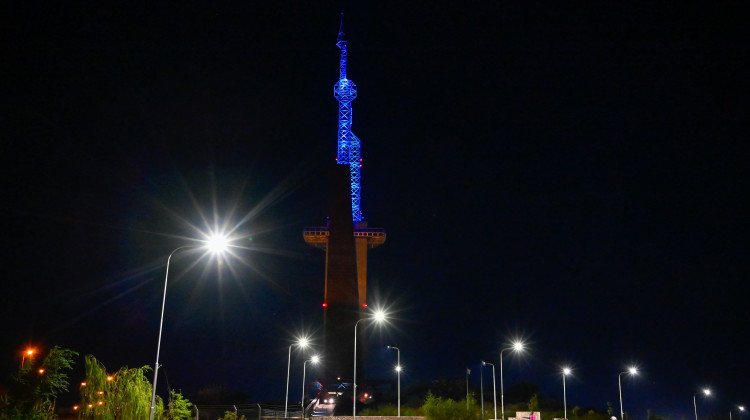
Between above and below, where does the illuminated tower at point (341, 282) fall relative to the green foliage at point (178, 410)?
above

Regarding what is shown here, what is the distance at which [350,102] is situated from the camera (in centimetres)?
10144

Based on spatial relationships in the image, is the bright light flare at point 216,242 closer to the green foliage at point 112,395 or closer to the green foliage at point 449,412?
the green foliage at point 112,395

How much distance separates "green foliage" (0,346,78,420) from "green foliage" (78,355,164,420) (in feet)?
8.15

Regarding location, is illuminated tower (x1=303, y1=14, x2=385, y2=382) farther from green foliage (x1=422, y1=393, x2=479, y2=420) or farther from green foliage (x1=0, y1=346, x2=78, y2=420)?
green foliage (x1=0, y1=346, x2=78, y2=420)

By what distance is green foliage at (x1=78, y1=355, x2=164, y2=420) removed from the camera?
103ft

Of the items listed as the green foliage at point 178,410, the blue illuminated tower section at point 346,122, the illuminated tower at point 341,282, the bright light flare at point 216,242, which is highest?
the blue illuminated tower section at point 346,122

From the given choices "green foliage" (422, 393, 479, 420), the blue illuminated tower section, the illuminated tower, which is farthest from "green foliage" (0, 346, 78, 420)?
the blue illuminated tower section

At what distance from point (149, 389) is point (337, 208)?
49504mm

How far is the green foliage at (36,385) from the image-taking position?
27.7 metres

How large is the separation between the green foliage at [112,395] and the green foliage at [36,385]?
2.48m

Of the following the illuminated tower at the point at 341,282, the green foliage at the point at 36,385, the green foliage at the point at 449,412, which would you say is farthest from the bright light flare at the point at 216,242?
the illuminated tower at the point at 341,282

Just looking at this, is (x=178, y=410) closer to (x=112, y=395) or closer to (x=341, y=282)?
(x=112, y=395)

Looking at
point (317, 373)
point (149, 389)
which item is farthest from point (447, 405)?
point (317, 373)

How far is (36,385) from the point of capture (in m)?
28.1
